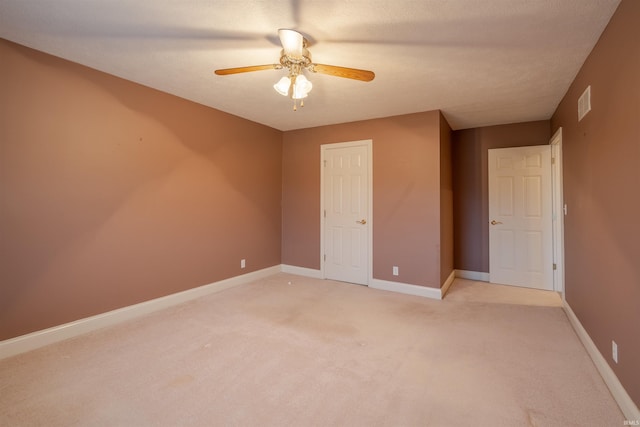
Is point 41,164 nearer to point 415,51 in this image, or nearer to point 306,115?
point 306,115

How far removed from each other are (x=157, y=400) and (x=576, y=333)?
359 cm

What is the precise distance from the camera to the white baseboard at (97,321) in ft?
7.80

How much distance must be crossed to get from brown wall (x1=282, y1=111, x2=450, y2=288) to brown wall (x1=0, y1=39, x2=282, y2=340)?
51.6 inches

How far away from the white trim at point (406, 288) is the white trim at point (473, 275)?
1.33 metres

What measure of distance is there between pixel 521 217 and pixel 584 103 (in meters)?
2.25

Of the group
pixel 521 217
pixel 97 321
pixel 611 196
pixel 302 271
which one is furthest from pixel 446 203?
pixel 97 321

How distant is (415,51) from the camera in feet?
7.89

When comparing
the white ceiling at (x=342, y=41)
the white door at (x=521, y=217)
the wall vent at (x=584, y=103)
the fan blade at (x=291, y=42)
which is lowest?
the white door at (x=521, y=217)

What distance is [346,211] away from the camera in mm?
4605

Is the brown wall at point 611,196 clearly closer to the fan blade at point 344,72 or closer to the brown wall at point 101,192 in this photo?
the fan blade at point 344,72

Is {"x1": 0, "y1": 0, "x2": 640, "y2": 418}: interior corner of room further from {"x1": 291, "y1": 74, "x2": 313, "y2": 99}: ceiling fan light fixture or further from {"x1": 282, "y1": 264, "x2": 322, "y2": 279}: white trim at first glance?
{"x1": 291, "y1": 74, "x2": 313, "y2": 99}: ceiling fan light fixture

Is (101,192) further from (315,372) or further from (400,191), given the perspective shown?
(400,191)

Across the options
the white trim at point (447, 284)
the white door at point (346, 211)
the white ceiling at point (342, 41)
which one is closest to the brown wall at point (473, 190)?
the white trim at point (447, 284)

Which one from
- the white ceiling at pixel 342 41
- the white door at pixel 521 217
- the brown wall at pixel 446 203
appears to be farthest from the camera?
the white door at pixel 521 217
